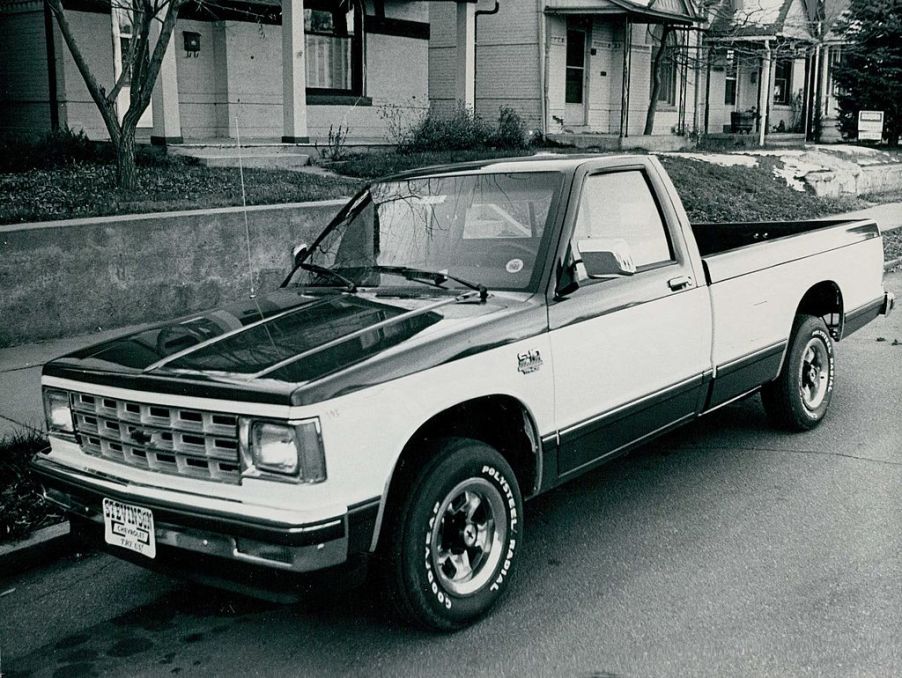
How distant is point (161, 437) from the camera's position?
379 centimetres

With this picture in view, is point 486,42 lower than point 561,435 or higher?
higher

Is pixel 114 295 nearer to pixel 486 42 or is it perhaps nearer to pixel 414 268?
pixel 414 268

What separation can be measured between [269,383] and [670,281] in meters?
2.48

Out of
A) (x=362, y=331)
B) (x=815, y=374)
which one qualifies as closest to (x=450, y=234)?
(x=362, y=331)

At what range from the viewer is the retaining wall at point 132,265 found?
859cm

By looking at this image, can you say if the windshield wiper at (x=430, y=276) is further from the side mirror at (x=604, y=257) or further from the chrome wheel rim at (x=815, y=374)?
the chrome wheel rim at (x=815, y=374)

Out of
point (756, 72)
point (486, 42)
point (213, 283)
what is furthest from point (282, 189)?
point (756, 72)

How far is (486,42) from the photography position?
26516mm

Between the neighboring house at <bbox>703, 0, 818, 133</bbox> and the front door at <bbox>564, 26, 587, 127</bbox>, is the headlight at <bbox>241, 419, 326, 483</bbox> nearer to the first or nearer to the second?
the front door at <bbox>564, 26, 587, 127</bbox>

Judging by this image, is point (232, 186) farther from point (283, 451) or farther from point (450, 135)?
point (283, 451)

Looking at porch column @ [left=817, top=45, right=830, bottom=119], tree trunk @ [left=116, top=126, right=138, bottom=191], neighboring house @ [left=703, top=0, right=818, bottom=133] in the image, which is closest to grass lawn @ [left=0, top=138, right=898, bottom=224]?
tree trunk @ [left=116, top=126, right=138, bottom=191]

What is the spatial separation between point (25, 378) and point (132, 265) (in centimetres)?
194

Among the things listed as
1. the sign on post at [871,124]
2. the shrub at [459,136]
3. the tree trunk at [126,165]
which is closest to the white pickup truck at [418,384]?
the tree trunk at [126,165]

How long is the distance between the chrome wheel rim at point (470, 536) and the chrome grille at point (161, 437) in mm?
851
